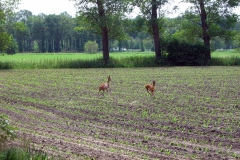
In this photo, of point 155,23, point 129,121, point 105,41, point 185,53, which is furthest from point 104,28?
point 129,121

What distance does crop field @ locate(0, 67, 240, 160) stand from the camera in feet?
23.7

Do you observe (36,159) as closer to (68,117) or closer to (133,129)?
(133,129)

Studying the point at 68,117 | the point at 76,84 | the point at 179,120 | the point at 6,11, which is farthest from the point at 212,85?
the point at 6,11

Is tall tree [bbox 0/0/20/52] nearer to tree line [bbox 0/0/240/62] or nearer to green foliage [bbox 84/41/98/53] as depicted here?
tree line [bbox 0/0/240/62]

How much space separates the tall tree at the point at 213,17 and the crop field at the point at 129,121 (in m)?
21.2

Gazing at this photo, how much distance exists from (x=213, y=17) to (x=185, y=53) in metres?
5.14

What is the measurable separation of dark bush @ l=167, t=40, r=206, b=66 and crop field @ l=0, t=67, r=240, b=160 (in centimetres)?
1981

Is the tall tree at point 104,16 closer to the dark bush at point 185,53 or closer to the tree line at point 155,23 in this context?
the tree line at point 155,23

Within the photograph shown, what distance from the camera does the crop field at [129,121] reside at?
7225 millimetres

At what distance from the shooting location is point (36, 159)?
556cm

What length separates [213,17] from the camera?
122ft

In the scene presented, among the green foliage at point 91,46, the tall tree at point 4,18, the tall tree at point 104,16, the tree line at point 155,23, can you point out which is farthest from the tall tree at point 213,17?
the green foliage at point 91,46

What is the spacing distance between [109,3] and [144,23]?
4533 mm

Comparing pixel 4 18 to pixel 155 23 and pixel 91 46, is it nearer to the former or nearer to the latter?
pixel 155 23
